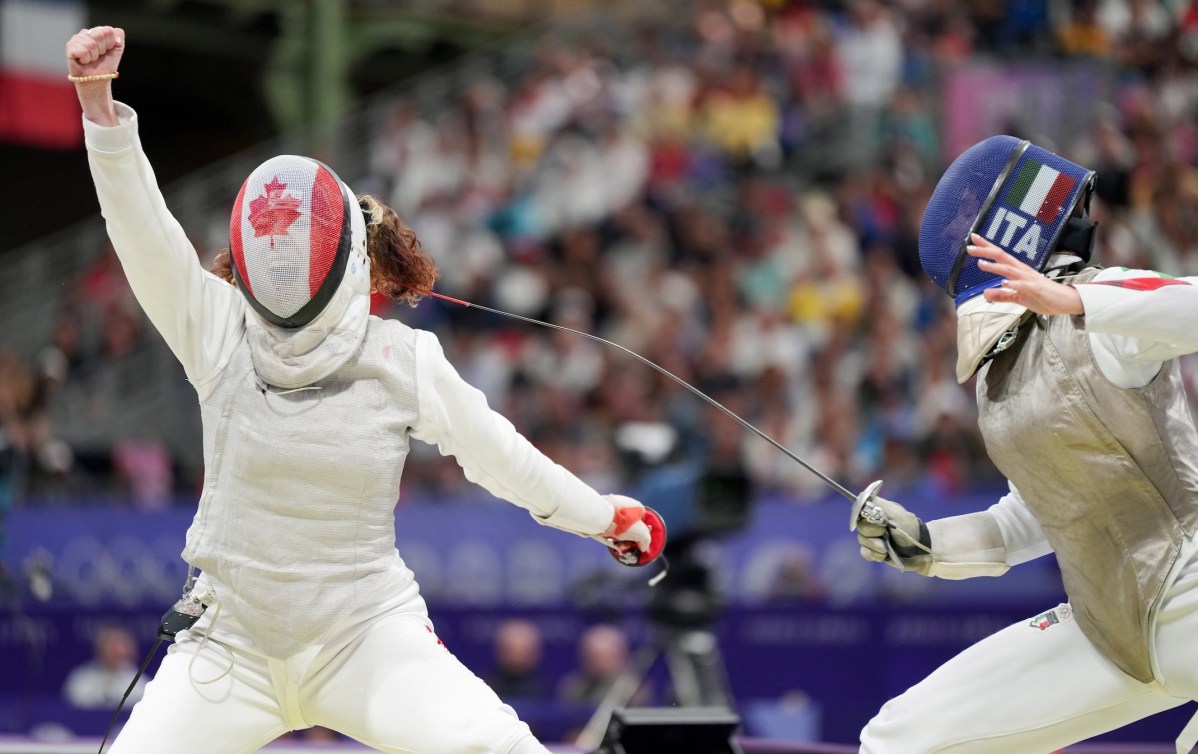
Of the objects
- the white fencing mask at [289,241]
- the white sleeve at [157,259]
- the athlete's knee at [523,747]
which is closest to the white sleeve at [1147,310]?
the athlete's knee at [523,747]

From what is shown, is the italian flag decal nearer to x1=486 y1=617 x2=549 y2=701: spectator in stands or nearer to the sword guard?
the sword guard

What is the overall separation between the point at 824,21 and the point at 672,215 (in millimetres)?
2152

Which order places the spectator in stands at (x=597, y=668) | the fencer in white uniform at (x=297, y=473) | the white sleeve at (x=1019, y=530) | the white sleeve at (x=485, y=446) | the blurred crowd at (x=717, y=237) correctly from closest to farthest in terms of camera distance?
1. the fencer in white uniform at (x=297, y=473)
2. the white sleeve at (x=485, y=446)
3. the white sleeve at (x=1019, y=530)
4. the spectator in stands at (x=597, y=668)
5. the blurred crowd at (x=717, y=237)

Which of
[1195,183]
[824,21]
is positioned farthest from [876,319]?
[824,21]

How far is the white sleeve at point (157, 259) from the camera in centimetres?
223

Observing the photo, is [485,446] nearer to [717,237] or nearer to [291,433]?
[291,433]

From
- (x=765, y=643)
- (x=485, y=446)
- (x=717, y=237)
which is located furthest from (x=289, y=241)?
(x=717, y=237)

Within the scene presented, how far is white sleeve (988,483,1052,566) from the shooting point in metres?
2.67

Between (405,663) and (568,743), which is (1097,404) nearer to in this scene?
(405,663)

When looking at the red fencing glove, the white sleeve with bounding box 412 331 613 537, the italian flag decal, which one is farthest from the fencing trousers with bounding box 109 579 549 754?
the italian flag decal

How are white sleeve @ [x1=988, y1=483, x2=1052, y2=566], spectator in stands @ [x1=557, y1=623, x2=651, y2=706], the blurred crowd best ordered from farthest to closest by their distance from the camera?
1. the blurred crowd
2. spectator in stands @ [x1=557, y1=623, x2=651, y2=706]
3. white sleeve @ [x1=988, y1=483, x2=1052, y2=566]

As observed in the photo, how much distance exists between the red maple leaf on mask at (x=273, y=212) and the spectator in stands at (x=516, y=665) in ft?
9.98

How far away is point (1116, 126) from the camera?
27.7 feet

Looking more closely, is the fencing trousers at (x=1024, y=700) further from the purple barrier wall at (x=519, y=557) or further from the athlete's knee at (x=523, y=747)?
the purple barrier wall at (x=519, y=557)
